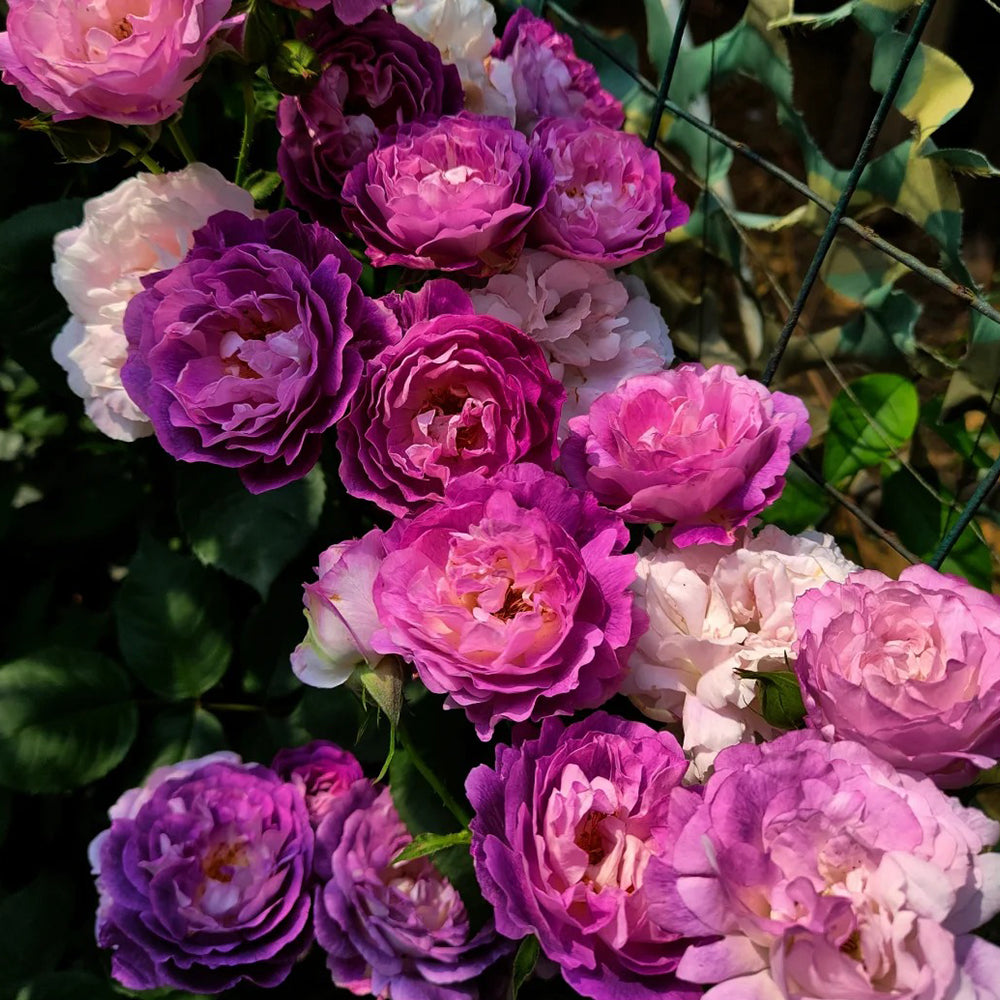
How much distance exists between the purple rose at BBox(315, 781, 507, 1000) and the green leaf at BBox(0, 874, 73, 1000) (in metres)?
0.34

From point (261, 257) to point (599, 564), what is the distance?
235 millimetres

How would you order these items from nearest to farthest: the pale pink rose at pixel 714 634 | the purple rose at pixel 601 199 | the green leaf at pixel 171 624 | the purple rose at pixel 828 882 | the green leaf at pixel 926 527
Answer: the purple rose at pixel 828 882, the pale pink rose at pixel 714 634, the purple rose at pixel 601 199, the green leaf at pixel 926 527, the green leaf at pixel 171 624

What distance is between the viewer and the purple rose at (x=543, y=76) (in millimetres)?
634

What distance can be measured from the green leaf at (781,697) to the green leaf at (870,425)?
34 cm

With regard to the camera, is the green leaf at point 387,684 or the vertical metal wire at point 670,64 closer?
the green leaf at point 387,684

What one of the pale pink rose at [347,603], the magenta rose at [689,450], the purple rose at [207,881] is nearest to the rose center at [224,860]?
the purple rose at [207,881]

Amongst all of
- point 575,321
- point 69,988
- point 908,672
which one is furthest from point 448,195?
point 69,988

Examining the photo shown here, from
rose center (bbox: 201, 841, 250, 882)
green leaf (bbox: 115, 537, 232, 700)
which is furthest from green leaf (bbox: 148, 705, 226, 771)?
rose center (bbox: 201, 841, 250, 882)

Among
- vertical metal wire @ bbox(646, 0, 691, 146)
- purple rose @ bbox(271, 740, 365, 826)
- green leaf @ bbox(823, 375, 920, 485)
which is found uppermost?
vertical metal wire @ bbox(646, 0, 691, 146)

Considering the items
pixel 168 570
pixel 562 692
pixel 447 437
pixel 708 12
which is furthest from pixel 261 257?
pixel 708 12

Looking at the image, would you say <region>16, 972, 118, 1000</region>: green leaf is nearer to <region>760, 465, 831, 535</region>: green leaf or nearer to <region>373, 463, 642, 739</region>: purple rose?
<region>373, 463, 642, 739</region>: purple rose

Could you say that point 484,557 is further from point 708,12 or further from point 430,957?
point 708,12

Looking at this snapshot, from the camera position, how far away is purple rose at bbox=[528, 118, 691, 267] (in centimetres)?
54

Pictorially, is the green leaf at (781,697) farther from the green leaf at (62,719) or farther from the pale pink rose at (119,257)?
the green leaf at (62,719)
